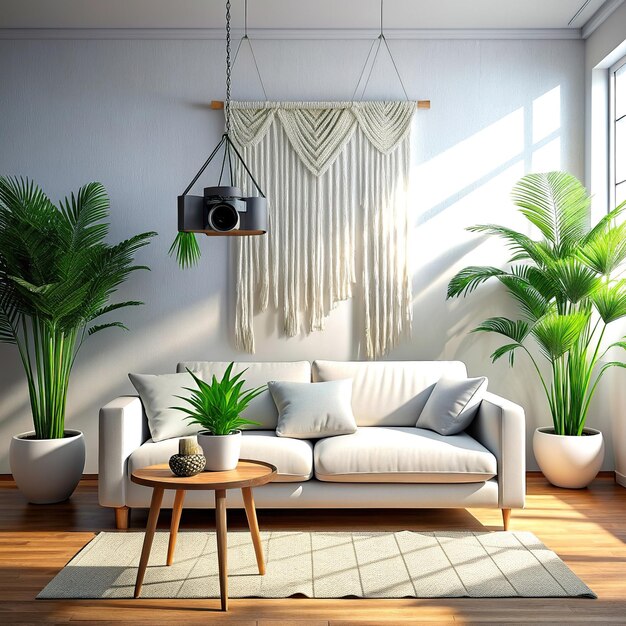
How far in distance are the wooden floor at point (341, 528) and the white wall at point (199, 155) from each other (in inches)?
32.6

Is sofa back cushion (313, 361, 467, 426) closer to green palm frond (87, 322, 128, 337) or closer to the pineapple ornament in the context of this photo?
green palm frond (87, 322, 128, 337)

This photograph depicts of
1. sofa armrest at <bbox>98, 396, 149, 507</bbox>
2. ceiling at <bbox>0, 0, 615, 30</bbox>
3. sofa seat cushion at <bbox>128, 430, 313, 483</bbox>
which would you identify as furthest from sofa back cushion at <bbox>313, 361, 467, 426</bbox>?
ceiling at <bbox>0, 0, 615, 30</bbox>

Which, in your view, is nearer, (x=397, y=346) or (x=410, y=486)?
(x=410, y=486)

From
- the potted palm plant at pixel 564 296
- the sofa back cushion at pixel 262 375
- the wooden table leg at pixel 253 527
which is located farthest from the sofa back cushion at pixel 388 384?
the wooden table leg at pixel 253 527

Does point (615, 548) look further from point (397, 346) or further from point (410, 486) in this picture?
point (397, 346)

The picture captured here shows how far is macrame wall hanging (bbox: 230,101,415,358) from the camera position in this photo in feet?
15.8

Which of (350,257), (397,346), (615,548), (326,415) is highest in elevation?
(350,257)

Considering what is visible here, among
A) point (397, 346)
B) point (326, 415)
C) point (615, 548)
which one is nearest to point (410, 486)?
point (326, 415)

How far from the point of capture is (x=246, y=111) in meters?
4.82

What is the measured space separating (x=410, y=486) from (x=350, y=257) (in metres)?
1.70

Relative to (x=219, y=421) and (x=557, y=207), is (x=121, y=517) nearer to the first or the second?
(x=219, y=421)

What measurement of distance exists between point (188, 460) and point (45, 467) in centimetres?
161

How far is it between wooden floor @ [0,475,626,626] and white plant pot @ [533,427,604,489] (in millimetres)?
80

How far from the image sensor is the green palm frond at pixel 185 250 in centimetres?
471
